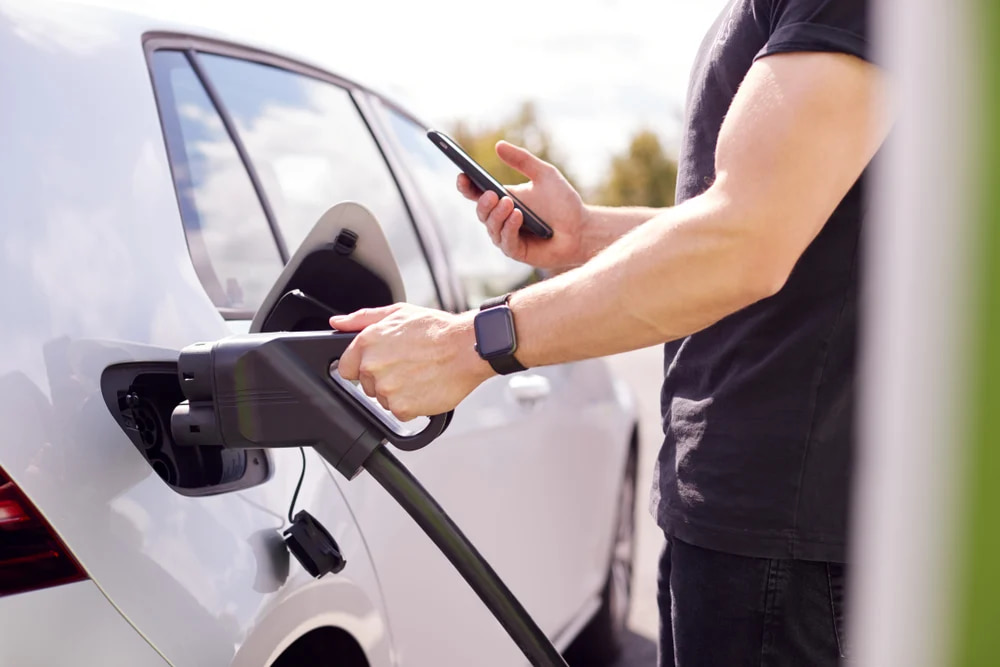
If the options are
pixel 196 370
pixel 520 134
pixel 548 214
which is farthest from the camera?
pixel 520 134

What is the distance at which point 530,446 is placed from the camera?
2.90 metres

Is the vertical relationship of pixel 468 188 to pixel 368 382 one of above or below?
above

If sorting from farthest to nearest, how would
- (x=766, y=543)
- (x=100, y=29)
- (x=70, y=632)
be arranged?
(x=100, y=29) → (x=766, y=543) → (x=70, y=632)

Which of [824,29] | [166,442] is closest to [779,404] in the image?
[824,29]

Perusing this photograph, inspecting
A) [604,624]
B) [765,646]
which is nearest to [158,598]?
[765,646]

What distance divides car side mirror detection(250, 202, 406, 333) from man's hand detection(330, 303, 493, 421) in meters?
0.15

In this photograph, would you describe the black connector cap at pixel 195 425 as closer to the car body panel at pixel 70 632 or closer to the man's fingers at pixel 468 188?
the car body panel at pixel 70 632

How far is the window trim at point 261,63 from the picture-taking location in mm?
1933

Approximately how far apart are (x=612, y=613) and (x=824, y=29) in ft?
9.63

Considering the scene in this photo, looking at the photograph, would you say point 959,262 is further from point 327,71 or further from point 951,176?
point 327,71

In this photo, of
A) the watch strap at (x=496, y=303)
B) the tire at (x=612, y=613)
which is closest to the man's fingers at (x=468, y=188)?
the watch strap at (x=496, y=303)

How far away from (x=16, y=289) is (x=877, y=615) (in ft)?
3.82

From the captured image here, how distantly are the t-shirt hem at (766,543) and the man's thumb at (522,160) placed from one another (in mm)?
811

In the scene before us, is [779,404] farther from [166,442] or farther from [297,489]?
[166,442]
